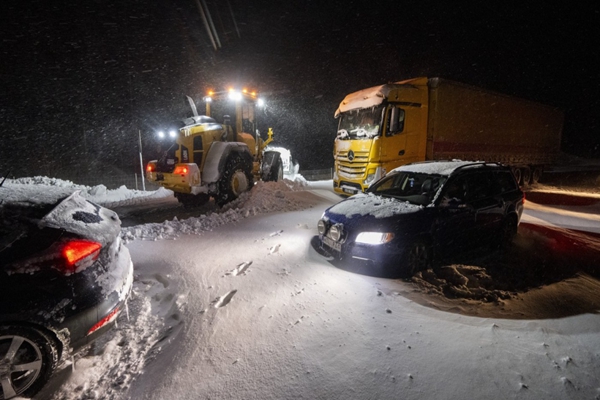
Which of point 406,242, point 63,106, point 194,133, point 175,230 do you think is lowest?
point 175,230

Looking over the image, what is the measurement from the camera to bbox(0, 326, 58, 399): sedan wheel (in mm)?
2256

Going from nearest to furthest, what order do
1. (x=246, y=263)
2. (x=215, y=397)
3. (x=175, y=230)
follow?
(x=215, y=397) < (x=246, y=263) < (x=175, y=230)

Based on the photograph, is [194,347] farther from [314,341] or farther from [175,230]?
[175,230]

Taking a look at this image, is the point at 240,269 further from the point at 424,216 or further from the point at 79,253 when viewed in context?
the point at 424,216

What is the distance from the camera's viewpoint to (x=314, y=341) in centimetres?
292

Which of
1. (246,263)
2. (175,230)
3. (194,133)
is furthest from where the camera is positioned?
(194,133)

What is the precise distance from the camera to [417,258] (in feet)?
14.5

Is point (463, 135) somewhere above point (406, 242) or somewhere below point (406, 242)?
above

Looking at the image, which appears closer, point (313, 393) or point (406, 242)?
point (313, 393)

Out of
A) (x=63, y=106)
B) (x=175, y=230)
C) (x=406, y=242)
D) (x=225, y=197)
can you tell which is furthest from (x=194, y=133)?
(x=63, y=106)

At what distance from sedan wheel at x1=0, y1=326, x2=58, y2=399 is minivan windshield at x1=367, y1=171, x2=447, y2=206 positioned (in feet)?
15.3

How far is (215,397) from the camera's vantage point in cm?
228

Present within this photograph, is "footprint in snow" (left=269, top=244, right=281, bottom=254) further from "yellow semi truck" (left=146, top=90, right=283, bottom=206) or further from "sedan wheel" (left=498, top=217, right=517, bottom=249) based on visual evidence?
"yellow semi truck" (left=146, top=90, right=283, bottom=206)

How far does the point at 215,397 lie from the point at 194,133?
26.5ft
